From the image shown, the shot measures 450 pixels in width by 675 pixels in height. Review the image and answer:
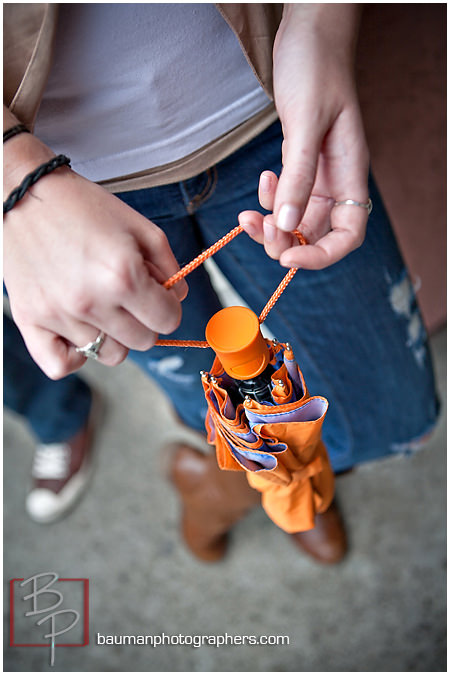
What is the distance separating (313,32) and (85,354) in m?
0.36

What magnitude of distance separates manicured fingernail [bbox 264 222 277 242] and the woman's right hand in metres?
0.08

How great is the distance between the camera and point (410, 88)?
2.78ft

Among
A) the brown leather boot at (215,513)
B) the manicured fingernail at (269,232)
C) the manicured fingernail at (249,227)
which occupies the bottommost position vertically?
the brown leather boot at (215,513)

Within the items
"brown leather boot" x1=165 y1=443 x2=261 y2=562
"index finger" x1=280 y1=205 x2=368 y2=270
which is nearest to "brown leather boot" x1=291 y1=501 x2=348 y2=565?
"brown leather boot" x1=165 y1=443 x2=261 y2=562

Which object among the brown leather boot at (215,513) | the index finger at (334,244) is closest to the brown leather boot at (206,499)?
the brown leather boot at (215,513)

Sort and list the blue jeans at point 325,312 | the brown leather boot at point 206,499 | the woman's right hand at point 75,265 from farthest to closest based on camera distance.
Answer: the brown leather boot at point 206,499
the blue jeans at point 325,312
the woman's right hand at point 75,265

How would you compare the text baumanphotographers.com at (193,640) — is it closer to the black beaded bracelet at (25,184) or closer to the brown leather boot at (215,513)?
the brown leather boot at (215,513)

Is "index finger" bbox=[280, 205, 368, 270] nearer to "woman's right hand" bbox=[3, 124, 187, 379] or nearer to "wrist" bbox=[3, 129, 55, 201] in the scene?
"woman's right hand" bbox=[3, 124, 187, 379]

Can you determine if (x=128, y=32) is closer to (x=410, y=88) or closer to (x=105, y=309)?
(x=105, y=309)

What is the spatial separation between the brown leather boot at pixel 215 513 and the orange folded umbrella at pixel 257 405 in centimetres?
51

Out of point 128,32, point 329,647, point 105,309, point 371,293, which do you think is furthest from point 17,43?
point 329,647

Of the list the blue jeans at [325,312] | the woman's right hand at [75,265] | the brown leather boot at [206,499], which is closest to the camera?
the woman's right hand at [75,265]

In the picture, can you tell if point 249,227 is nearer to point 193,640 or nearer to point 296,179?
point 296,179

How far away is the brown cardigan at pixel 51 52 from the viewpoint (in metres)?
0.38
